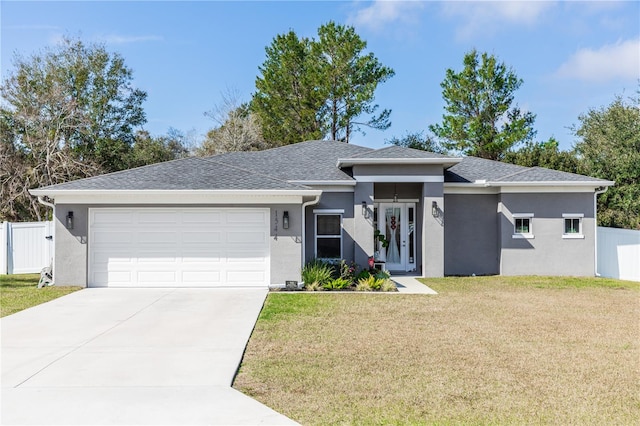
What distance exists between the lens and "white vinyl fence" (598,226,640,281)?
15.3 m

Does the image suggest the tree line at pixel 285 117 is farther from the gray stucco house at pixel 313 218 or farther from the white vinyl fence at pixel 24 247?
the gray stucco house at pixel 313 218

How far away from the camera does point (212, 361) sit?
625cm

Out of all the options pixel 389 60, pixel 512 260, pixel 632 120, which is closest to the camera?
pixel 512 260

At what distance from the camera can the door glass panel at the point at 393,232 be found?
17.0m

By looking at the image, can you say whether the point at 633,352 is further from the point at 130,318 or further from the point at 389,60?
the point at 389,60

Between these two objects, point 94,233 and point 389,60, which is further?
point 389,60

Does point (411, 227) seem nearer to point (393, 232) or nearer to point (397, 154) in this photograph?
point (393, 232)

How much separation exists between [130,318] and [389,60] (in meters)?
27.1

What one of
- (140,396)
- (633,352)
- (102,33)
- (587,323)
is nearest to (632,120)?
(587,323)

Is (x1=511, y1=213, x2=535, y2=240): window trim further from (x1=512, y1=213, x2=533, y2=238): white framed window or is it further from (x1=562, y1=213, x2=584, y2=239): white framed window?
(x1=562, y1=213, x2=584, y2=239): white framed window

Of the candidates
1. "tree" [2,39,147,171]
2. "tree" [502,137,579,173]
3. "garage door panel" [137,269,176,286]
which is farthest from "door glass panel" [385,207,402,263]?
"tree" [2,39,147,171]

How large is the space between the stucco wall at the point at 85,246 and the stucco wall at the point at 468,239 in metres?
6.18

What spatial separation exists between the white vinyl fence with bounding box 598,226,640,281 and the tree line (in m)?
8.06

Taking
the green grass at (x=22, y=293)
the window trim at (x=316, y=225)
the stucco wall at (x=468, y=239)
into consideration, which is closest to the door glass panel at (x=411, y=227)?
the stucco wall at (x=468, y=239)
